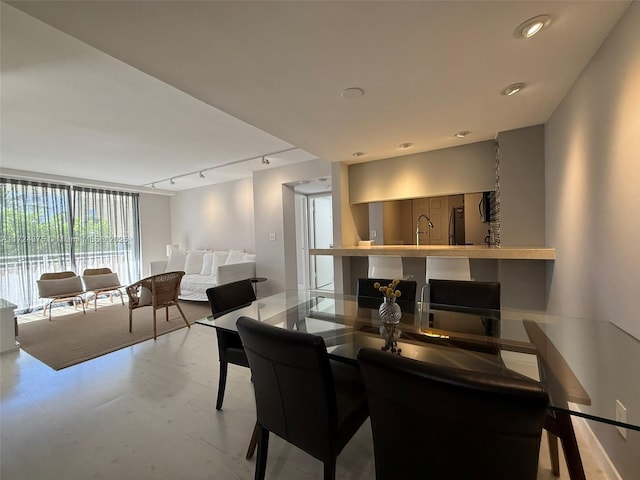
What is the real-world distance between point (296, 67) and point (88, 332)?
435 cm

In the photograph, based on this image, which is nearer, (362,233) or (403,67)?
(403,67)

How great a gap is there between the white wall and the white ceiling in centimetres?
286

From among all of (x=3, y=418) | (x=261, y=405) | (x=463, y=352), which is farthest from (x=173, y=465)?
(x=463, y=352)

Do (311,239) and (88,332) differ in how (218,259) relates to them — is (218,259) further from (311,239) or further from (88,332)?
(88,332)

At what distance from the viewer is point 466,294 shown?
221 centimetres

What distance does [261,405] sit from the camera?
1.31 meters

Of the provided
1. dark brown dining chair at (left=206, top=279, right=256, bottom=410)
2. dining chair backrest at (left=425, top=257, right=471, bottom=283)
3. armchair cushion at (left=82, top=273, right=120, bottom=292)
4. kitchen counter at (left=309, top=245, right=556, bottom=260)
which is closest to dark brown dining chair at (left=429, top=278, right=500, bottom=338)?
dining chair backrest at (left=425, top=257, right=471, bottom=283)

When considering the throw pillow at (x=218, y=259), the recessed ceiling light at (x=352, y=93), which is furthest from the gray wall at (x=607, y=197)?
the throw pillow at (x=218, y=259)

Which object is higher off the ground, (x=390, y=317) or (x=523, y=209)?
(x=523, y=209)

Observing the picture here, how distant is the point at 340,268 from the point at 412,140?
190 centimetres

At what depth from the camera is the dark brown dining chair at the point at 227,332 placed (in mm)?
1944

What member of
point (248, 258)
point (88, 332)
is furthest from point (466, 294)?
point (88, 332)

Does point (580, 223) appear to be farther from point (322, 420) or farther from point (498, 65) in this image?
point (322, 420)

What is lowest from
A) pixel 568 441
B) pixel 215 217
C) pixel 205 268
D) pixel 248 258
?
pixel 568 441
